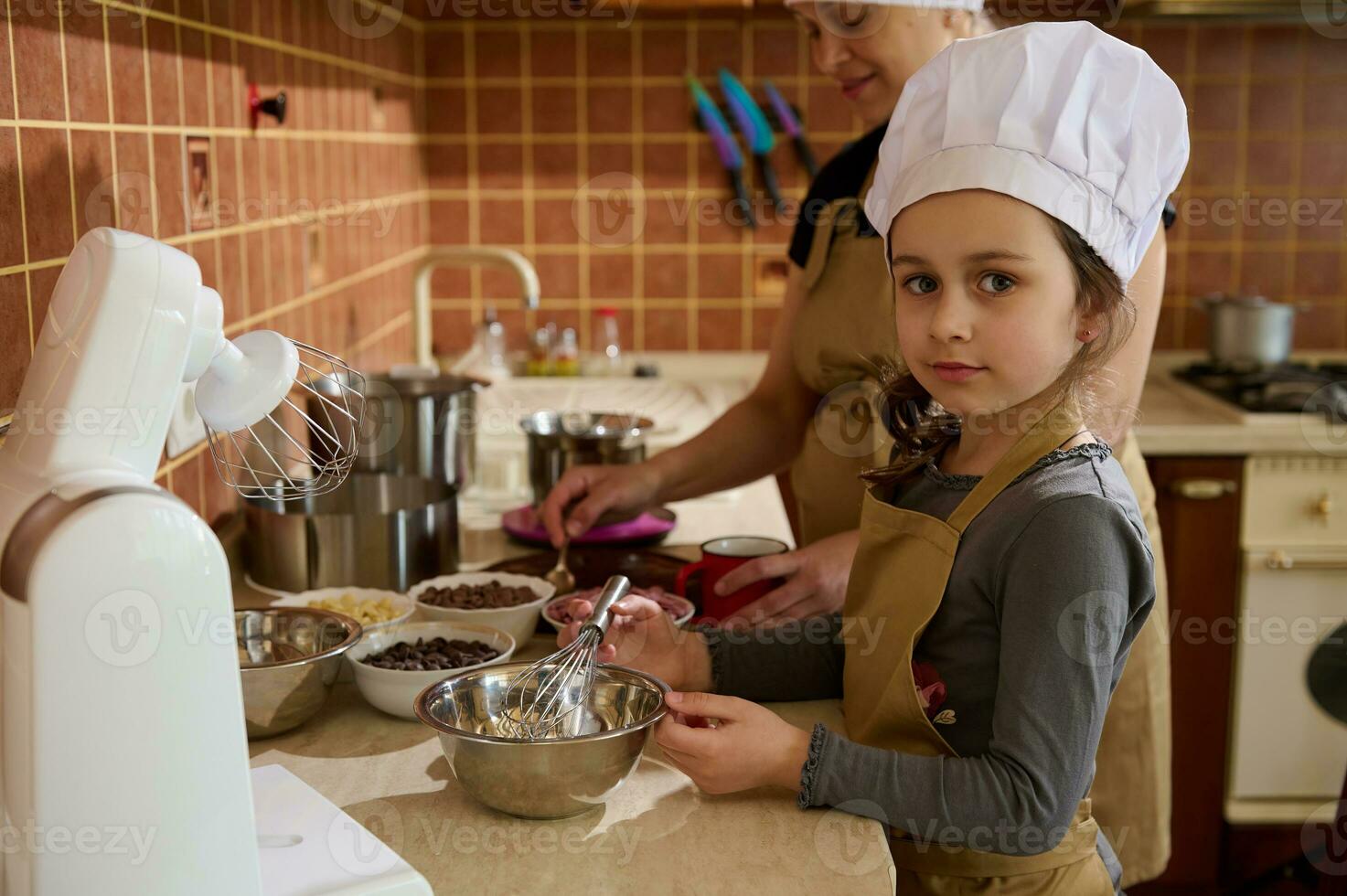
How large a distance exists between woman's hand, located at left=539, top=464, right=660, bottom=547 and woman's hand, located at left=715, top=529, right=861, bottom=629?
29 centimetres

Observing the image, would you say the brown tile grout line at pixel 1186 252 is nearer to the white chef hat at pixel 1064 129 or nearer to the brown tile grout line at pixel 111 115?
the white chef hat at pixel 1064 129

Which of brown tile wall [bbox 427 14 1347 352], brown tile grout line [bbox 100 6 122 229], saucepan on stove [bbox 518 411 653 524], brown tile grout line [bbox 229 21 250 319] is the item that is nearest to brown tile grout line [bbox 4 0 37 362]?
brown tile grout line [bbox 100 6 122 229]

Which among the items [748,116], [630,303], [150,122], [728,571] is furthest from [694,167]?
[728,571]

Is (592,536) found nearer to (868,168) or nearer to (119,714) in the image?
(868,168)

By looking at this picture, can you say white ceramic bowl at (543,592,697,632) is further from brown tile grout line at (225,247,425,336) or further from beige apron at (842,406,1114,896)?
brown tile grout line at (225,247,425,336)

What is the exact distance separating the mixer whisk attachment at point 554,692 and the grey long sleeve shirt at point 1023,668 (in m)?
0.19

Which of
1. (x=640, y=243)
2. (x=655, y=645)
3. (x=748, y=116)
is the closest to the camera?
(x=655, y=645)

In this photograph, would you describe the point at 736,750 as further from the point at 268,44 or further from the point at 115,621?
the point at 268,44

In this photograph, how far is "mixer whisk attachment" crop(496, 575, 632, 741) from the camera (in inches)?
39.6

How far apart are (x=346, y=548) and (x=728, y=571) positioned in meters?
0.38

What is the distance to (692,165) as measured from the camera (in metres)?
2.92

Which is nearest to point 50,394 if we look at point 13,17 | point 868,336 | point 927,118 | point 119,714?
point 119,714

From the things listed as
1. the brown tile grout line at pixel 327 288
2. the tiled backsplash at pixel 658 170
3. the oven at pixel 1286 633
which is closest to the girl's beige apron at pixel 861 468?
the brown tile grout line at pixel 327 288

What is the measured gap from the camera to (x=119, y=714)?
2.19 feet
